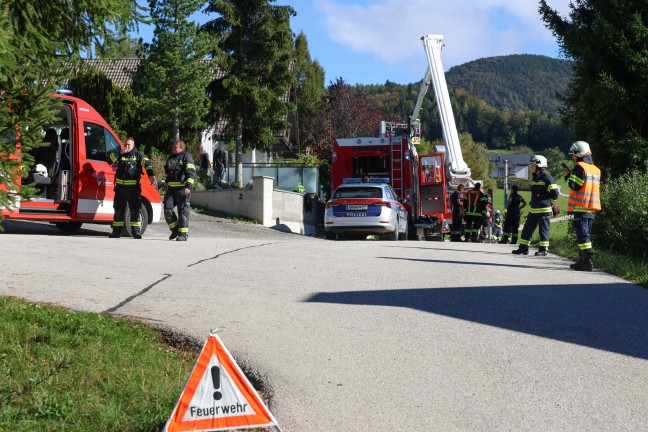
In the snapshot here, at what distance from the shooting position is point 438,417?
5.12 meters

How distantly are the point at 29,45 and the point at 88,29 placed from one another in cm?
162

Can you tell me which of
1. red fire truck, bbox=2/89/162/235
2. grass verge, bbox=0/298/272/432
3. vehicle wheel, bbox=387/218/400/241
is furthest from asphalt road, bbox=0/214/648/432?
vehicle wheel, bbox=387/218/400/241

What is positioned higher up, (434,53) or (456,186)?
(434,53)

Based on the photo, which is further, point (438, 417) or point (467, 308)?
point (467, 308)

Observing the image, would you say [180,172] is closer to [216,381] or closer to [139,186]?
[139,186]

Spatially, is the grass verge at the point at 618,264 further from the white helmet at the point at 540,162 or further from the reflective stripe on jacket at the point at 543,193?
the white helmet at the point at 540,162

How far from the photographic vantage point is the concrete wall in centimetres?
2664

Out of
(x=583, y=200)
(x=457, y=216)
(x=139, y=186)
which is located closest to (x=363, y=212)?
(x=457, y=216)

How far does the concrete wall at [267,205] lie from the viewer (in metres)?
26.6

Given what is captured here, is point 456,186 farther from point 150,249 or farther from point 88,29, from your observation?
point 88,29

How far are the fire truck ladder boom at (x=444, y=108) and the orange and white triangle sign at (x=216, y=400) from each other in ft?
86.7

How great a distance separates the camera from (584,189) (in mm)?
12867

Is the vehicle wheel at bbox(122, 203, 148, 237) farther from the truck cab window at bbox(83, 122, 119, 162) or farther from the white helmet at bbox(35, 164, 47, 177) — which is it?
the white helmet at bbox(35, 164, 47, 177)

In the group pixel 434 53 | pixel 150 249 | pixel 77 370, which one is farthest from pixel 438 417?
pixel 434 53
